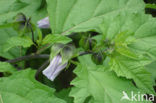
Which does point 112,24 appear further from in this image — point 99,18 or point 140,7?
point 140,7

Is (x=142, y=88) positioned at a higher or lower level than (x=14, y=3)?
lower

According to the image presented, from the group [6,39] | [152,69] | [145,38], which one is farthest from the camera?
[6,39]

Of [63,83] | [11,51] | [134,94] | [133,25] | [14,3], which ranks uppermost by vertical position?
[14,3]

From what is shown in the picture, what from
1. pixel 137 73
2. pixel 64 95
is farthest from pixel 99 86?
pixel 64 95

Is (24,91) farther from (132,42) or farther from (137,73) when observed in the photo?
(132,42)

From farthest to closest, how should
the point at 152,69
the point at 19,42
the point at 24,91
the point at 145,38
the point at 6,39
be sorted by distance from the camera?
the point at 6,39 < the point at 152,69 < the point at 145,38 < the point at 19,42 < the point at 24,91

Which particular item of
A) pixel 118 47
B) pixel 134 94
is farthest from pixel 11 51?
pixel 134 94

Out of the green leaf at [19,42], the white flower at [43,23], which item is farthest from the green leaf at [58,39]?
the white flower at [43,23]
